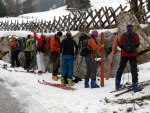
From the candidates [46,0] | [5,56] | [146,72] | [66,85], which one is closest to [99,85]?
[66,85]

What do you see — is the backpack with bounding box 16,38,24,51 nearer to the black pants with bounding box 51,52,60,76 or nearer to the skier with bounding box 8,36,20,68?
the skier with bounding box 8,36,20,68

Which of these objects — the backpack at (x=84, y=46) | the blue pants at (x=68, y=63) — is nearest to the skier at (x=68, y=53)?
the blue pants at (x=68, y=63)

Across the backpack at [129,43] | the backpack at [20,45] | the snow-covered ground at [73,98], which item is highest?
the backpack at [129,43]

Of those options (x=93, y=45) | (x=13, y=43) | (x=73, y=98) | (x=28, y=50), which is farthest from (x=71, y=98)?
(x=13, y=43)

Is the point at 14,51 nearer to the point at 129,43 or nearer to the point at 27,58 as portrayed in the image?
the point at 27,58

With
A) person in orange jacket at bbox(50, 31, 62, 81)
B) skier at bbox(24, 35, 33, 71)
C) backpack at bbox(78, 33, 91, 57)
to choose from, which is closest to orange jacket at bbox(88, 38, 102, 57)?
backpack at bbox(78, 33, 91, 57)

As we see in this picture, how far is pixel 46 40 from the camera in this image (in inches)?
474

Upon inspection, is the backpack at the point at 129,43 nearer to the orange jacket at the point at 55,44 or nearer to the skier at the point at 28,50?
the orange jacket at the point at 55,44

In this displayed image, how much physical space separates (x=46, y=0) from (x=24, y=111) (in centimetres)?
15057

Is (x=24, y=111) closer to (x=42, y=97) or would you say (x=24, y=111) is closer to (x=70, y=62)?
(x=42, y=97)

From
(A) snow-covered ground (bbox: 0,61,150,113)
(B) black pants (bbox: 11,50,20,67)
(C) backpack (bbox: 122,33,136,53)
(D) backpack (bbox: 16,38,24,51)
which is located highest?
(C) backpack (bbox: 122,33,136,53)

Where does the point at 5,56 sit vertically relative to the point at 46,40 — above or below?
below

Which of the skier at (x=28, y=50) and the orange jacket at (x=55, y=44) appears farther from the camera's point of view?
the skier at (x=28, y=50)

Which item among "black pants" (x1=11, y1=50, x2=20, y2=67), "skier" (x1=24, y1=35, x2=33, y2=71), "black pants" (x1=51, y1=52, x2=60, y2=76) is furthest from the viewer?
"black pants" (x1=11, y1=50, x2=20, y2=67)
